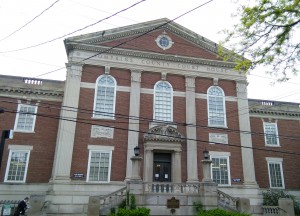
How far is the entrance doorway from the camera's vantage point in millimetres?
22734

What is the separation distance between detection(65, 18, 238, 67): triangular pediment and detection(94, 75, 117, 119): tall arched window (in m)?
2.67

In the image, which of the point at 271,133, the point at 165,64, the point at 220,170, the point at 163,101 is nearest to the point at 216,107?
the point at 163,101

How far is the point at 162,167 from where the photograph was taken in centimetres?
2312

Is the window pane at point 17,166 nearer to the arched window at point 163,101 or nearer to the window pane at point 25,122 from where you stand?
the window pane at point 25,122

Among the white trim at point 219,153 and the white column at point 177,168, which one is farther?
the white trim at point 219,153

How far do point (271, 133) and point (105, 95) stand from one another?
17.1m

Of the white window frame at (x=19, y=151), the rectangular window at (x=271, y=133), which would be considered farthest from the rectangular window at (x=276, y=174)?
the white window frame at (x=19, y=151)

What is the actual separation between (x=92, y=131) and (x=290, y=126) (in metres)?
20.5

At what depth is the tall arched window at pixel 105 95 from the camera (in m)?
23.2

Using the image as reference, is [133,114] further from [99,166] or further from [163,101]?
[99,166]

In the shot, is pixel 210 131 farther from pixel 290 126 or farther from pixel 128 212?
pixel 128 212

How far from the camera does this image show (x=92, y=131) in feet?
73.5

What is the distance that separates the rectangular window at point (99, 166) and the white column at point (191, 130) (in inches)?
258

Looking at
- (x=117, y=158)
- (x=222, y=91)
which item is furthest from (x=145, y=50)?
(x=117, y=158)
